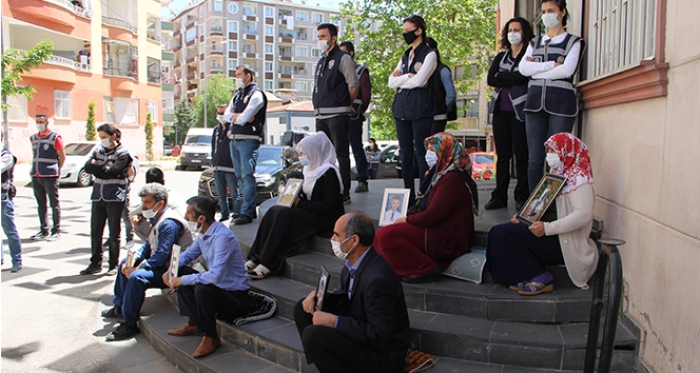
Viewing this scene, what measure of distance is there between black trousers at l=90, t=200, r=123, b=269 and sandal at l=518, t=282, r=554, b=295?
5.12 m

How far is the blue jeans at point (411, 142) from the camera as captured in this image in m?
6.33

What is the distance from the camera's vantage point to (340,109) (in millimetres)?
6922

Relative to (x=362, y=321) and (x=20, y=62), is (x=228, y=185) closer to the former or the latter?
(x=362, y=321)

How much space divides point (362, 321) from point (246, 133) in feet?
15.4

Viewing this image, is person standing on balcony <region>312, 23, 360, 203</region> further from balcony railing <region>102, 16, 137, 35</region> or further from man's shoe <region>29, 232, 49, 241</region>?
balcony railing <region>102, 16, 137, 35</region>

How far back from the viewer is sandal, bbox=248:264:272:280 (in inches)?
214

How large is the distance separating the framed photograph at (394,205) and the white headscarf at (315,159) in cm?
73

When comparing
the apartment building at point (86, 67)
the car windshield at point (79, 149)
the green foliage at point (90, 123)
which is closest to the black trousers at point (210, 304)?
the car windshield at point (79, 149)

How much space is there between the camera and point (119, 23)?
3400 cm

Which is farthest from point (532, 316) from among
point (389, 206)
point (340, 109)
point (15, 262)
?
point (15, 262)

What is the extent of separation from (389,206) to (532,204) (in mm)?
1423

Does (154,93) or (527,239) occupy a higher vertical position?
(154,93)

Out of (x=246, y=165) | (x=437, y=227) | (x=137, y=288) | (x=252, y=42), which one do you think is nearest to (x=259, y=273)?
(x=137, y=288)

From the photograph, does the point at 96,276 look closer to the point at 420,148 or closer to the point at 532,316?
the point at 420,148
